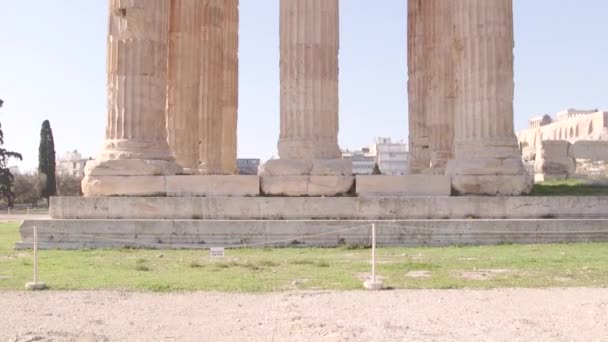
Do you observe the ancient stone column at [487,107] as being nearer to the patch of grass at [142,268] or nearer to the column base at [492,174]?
the column base at [492,174]

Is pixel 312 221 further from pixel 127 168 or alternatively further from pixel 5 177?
pixel 5 177

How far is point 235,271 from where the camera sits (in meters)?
15.2

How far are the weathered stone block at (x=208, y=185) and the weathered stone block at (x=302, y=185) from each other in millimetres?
432

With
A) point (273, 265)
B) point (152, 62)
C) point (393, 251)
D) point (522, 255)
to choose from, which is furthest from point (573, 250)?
point (152, 62)

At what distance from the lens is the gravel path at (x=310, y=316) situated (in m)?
9.30

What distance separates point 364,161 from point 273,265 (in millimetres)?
141394

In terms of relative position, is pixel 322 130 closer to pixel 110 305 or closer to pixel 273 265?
pixel 273 265

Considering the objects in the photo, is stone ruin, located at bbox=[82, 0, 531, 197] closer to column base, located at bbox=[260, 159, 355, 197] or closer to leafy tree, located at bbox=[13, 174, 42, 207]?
column base, located at bbox=[260, 159, 355, 197]

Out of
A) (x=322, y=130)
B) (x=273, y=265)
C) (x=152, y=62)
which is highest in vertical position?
(x=152, y=62)

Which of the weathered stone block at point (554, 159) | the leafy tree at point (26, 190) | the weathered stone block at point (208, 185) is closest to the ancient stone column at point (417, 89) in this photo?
the weathered stone block at point (208, 185)

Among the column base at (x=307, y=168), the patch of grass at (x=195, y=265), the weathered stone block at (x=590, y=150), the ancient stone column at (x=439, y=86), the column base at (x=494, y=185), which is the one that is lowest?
the patch of grass at (x=195, y=265)

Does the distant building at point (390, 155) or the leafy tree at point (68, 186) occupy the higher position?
the distant building at point (390, 155)

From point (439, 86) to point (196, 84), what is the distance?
1015 cm

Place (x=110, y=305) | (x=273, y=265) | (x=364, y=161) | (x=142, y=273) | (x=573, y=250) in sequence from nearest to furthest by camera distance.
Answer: (x=110, y=305) < (x=142, y=273) < (x=273, y=265) < (x=573, y=250) < (x=364, y=161)
